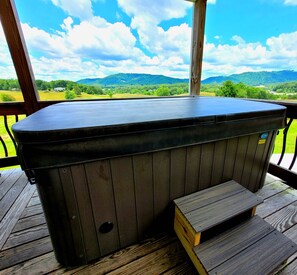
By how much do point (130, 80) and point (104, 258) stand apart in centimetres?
322

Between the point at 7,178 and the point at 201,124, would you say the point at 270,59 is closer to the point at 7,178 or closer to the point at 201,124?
the point at 201,124

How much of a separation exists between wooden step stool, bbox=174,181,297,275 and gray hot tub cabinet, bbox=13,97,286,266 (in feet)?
0.52

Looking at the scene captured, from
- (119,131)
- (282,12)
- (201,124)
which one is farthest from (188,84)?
(282,12)

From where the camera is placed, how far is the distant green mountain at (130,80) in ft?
10.1

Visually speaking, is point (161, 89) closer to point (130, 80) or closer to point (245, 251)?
point (130, 80)

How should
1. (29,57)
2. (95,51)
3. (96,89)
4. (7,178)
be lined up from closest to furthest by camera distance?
(29,57) < (7,178) < (96,89) < (95,51)

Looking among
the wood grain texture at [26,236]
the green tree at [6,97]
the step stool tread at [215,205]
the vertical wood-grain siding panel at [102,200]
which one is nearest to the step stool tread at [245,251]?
the step stool tread at [215,205]

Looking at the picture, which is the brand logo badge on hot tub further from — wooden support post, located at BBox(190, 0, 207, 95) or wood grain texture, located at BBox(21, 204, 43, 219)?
wood grain texture, located at BBox(21, 204, 43, 219)

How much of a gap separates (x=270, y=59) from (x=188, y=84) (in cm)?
461

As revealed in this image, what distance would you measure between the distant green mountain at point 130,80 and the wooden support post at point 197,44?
31cm

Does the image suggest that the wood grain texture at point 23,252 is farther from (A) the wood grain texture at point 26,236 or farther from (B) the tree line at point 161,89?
(B) the tree line at point 161,89

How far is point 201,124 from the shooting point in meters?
1.07

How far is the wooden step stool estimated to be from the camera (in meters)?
0.88

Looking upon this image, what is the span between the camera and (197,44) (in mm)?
2461
